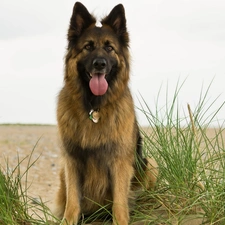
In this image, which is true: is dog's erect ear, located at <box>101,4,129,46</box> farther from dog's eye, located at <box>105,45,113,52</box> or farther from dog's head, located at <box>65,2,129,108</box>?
dog's eye, located at <box>105,45,113,52</box>

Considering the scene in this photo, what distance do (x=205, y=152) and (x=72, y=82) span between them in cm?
171

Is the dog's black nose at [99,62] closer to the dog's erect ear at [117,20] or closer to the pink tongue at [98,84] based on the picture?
the pink tongue at [98,84]

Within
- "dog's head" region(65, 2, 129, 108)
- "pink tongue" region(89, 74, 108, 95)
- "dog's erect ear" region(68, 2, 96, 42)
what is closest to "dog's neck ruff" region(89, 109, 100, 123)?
"dog's head" region(65, 2, 129, 108)

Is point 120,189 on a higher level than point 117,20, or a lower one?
lower

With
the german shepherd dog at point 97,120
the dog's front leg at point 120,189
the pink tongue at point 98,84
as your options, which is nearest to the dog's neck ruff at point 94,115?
the german shepherd dog at point 97,120

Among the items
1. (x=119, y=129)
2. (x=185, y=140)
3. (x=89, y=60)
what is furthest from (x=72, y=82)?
(x=185, y=140)

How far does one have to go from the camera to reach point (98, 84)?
5121 mm

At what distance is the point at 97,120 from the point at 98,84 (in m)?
0.43

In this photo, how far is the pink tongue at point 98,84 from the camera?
509cm

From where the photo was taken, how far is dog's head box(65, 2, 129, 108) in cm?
507

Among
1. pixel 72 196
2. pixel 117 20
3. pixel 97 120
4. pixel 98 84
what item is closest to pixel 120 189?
pixel 72 196

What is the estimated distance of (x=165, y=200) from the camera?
5.12m

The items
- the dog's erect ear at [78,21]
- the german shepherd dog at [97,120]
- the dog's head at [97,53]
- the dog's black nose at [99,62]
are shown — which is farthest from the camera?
the dog's erect ear at [78,21]

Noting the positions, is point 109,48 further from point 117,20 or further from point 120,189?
point 120,189
